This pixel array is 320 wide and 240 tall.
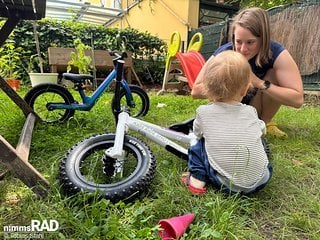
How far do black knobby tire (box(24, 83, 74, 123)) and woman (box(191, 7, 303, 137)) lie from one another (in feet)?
3.99

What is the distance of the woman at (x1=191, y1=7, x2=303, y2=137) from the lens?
1854mm

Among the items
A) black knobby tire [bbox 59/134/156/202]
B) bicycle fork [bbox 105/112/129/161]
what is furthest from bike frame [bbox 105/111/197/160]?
black knobby tire [bbox 59/134/156/202]

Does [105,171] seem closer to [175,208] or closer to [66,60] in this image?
[175,208]

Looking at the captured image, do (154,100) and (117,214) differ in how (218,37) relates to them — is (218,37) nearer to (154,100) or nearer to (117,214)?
(154,100)

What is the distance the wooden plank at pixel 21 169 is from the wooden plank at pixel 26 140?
0.10 m

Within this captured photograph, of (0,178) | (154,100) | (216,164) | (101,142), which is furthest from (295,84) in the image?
(154,100)

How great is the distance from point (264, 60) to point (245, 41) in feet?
0.93

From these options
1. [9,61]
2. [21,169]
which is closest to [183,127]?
[21,169]

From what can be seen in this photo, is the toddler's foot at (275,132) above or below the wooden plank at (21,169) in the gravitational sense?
below

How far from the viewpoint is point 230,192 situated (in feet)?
4.33

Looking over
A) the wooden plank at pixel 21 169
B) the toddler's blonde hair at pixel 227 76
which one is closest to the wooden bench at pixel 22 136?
the wooden plank at pixel 21 169

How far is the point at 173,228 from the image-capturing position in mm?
1020

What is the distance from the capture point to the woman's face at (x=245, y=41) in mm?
1841

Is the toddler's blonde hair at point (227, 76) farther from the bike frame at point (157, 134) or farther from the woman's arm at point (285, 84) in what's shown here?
the woman's arm at point (285, 84)
